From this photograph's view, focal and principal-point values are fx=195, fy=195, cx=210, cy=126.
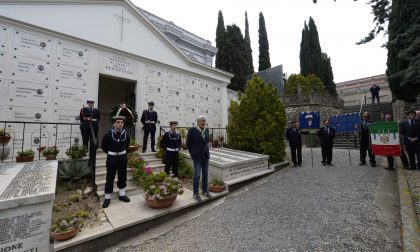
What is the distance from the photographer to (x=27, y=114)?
6.24 meters

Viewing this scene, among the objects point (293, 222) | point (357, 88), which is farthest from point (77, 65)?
point (357, 88)

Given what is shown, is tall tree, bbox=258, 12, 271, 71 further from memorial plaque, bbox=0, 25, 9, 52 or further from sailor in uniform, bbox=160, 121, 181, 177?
memorial plaque, bbox=0, 25, 9, 52

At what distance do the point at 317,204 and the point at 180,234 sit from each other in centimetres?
295

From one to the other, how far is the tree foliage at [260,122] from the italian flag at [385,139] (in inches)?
118

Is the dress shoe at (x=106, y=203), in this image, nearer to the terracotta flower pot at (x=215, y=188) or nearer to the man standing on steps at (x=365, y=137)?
the terracotta flower pot at (x=215, y=188)

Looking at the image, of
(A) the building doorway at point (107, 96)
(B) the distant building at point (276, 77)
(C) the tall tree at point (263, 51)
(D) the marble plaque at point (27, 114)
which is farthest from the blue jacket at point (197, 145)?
(C) the tall tree at point (263, 51)

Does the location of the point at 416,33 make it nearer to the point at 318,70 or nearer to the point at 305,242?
the point at 305,242

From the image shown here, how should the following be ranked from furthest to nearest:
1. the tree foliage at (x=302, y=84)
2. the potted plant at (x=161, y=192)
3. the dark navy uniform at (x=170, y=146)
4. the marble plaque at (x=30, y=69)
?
the tree foliage at (x=302, y=84) → the marble plaque at (x=30, y=69) → the dark navy uniform at (x=170, y=146) → the potted plant at (x=161, y=192)

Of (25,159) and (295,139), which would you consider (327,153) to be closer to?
(295,139)

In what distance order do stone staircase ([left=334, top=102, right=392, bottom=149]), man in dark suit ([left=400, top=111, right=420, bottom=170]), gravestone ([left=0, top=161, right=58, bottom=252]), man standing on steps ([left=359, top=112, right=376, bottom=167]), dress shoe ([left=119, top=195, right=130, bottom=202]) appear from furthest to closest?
stone staircase ([left=334, top=102, right=392, bottom=149]) < man standing on steps ([left=359, top=112, right=376, bottom=167]) < man in dark suit ([left=400, top=111, right=420, bottom=170]) < dress shoe ([left=119, top=195, right=130, bottom=202]) < gravestone ([left=0, top=161, right=58, bottom=252])

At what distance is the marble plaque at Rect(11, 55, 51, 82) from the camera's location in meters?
6.16

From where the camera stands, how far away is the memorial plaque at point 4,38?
599 cm

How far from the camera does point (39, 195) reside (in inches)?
108

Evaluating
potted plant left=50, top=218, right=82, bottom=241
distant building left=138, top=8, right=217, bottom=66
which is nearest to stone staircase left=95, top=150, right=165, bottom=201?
potted plant left=50, top=218, right=82, bottom=241
